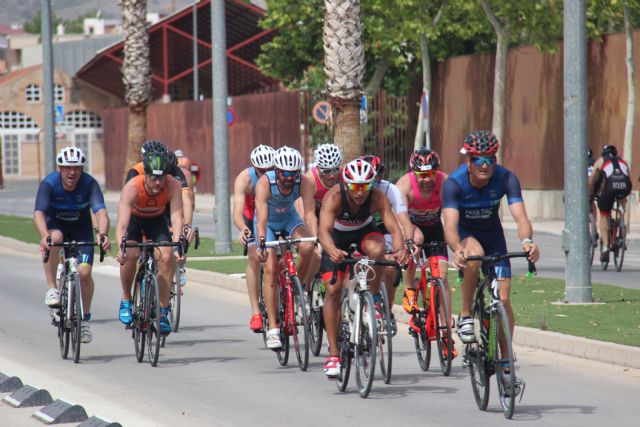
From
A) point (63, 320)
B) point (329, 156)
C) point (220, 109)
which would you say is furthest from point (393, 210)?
point (220, 109)

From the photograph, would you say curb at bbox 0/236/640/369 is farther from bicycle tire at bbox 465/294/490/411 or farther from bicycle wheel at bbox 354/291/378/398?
bicycle wheel at bbox 354/291/378/398

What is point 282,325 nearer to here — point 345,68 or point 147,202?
point 147,202

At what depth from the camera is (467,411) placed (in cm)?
975

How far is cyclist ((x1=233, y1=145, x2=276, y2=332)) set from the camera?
12.6 meters

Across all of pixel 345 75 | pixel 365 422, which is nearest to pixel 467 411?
pixel 365 422

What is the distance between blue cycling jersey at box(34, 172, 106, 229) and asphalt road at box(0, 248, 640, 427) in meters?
1.24

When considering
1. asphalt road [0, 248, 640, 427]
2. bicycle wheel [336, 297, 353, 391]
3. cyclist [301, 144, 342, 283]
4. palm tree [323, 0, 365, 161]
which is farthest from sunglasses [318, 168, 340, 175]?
palm tree [323, 0, 365, 161]

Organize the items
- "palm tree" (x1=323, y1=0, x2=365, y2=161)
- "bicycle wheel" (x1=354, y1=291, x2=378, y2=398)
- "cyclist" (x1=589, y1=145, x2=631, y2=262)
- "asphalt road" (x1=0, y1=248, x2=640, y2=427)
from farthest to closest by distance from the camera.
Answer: "palm tree" (x1=323, y1=0, x2=365, y2=161), "cyclist" (x1=589, y1=145, x2=631, y2=262), "bicycle wheel" (x1=354, y1=291, x2=378, y2=398), "asphalt road" (x1=0, y1=248, x2=640, y2=427)

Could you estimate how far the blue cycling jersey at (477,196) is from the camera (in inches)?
406

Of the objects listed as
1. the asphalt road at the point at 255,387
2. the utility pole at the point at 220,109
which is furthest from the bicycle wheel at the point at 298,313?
the utility pole at the point at 220,109

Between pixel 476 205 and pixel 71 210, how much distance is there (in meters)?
4.30

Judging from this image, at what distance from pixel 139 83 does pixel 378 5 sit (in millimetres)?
6343

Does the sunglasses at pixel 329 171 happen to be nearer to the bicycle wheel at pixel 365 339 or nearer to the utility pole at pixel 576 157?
the bicycle wheel at pixel 365 339

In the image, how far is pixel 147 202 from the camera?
1279 cm
